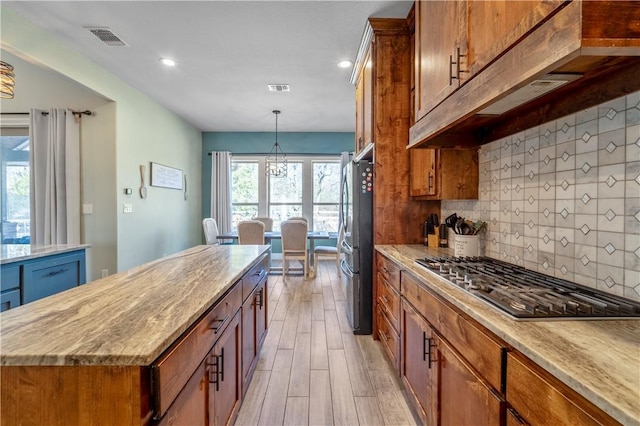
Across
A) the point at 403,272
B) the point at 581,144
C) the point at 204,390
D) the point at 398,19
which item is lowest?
the point at 204,390

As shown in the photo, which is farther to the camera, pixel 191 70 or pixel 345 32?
pixel 191 70

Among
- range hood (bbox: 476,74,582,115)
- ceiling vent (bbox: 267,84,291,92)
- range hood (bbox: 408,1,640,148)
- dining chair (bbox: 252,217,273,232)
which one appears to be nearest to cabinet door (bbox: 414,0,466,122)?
range hood (bbox: 408,1,640,148)

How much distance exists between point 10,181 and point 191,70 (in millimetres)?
3048

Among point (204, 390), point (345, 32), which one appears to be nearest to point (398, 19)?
point (345, 32)

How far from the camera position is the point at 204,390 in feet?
3.58

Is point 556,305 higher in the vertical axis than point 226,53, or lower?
lower

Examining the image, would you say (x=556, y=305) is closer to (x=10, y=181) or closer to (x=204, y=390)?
(x=204, y=390)

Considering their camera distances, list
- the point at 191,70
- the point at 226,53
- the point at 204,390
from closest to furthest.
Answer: the point at 204,390, the point at 226,53, the point at 191,70

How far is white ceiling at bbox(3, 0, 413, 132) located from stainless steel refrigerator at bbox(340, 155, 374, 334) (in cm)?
127

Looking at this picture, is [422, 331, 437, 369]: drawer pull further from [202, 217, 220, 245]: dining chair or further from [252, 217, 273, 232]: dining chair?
[252, 217, 273, 232]: dining chair

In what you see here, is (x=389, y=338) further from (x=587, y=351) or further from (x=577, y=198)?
(x=587, y=351)

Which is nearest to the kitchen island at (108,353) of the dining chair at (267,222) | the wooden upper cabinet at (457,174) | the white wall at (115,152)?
the wooden upper cabinet at (457,174)

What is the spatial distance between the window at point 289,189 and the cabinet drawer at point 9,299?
467 cm

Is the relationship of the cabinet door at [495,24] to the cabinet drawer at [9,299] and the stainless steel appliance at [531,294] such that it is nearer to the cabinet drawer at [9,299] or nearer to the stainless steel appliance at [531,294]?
the stainless steel appliance at [531,294]
